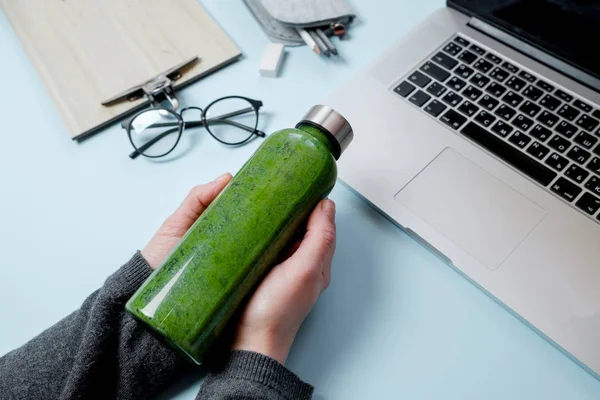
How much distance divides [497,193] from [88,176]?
49cm

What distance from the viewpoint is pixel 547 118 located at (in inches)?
21.8

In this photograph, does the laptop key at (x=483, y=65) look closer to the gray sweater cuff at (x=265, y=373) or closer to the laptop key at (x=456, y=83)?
the laptop key at (x=456, y=83)

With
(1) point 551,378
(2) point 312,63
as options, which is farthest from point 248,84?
(1) point 551,378

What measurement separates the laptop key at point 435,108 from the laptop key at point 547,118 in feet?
0.36

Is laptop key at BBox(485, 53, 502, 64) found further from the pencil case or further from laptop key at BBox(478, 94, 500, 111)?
the pencil case

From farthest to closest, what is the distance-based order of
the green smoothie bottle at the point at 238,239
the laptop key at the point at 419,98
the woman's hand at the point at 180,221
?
the laptop key at the point at 419,98
the woman's hand at the point at 180,221
the green smoothie bottle at the point at 238,239

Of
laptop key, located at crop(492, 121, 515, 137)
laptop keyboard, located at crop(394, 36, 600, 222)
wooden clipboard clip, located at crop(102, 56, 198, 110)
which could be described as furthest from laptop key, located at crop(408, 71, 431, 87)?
wooden clipboard clip, located at crop(102, 56, 198, 110)

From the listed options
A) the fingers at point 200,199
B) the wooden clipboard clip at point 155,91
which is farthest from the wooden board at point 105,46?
the fingers at point 200,199

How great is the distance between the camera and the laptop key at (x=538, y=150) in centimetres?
53

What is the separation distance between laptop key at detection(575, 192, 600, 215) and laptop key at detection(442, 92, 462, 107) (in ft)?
0.58

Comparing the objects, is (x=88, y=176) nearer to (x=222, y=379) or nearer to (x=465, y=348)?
(x=222, y=379)

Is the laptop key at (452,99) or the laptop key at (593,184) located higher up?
the laptop key at (452,99)

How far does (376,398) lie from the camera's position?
0.45 m

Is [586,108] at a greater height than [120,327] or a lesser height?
lesser
